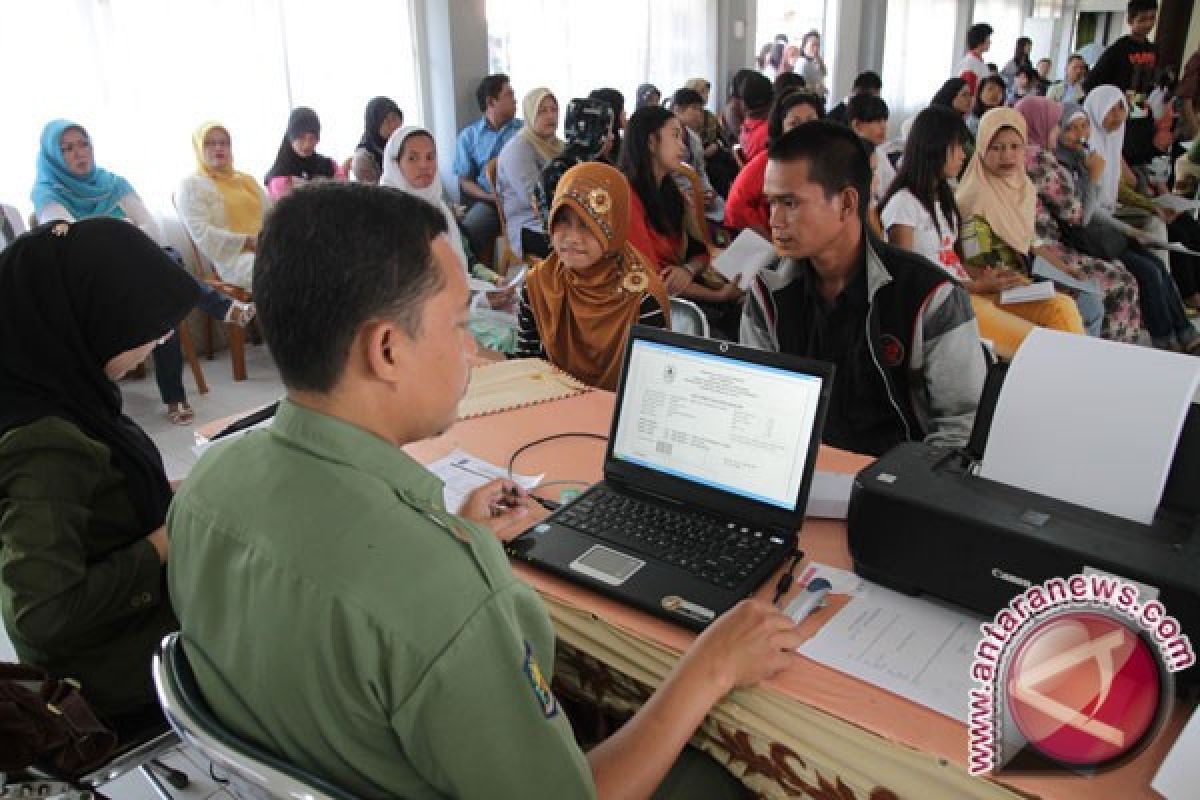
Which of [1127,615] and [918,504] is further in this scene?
[918,504]

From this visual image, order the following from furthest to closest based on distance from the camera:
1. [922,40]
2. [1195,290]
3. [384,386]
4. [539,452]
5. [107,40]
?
1. [922,40]
2. [1195,290]
3. [107,40]
4. [539,452]
5. [384,386]

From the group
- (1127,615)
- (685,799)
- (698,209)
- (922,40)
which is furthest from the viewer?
(922,40)

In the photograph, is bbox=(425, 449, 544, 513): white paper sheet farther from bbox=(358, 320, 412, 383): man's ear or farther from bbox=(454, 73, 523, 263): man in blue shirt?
bbox=(454, 73, 523, 263): man in blue shirt

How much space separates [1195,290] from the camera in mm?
5156

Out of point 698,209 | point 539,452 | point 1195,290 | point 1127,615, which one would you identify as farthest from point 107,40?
point 1195,290

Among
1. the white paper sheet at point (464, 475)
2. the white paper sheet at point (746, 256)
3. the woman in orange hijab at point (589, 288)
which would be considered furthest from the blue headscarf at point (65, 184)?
the white paper sheet at point (464, 475)

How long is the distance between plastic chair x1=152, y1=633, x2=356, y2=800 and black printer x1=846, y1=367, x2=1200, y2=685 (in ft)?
2.25

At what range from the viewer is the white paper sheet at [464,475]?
1.40m

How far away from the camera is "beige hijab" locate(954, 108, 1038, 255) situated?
3.56 m

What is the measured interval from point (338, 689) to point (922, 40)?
36.3ft

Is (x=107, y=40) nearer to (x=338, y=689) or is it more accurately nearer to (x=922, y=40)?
(x=338, y=689)

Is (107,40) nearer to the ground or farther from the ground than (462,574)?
farther from the ground

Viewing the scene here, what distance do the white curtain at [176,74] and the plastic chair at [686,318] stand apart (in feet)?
10.6

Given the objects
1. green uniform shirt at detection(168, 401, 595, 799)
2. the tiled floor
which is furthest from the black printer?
the tiled floor
